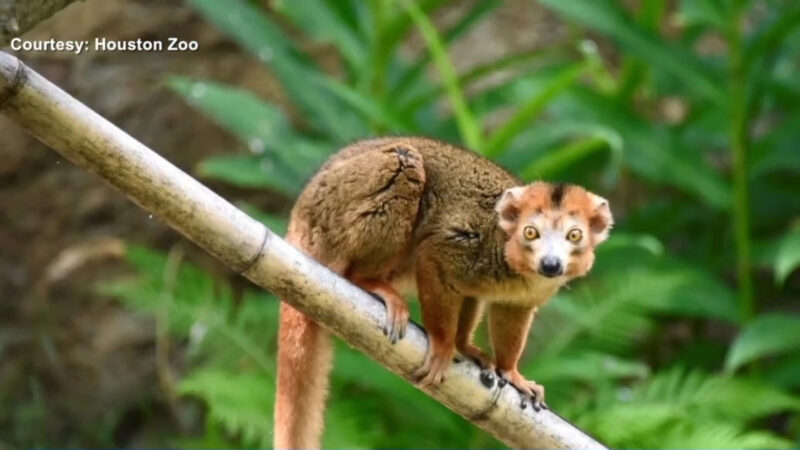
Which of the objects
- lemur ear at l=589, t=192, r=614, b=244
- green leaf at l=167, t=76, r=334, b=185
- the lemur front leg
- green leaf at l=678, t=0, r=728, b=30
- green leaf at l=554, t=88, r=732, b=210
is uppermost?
green leaf at l=678, t=0, r=728, b=30

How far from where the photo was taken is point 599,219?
122 inches

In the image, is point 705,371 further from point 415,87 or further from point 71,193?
point 71,193

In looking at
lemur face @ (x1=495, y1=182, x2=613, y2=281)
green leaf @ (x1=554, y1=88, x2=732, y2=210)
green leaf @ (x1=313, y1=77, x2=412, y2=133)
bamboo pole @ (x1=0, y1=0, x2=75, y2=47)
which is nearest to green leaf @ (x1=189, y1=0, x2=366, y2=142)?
green leaf @ (x1=313, y1=77, x2=412, y2=133)

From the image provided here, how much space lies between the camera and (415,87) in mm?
5582

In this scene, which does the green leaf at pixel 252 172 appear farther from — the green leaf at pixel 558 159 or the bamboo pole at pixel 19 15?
the bamboo pole at pixel 19 15

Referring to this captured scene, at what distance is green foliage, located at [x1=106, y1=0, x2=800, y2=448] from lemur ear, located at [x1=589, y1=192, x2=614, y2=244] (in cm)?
150

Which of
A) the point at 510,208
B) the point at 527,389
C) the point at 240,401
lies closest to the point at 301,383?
the point at 527,389

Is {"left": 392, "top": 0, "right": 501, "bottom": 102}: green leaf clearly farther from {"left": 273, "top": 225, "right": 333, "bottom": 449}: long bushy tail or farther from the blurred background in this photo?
{"left": 273, "top": 225, "right": 333, "bottom": 449}: long bushy tail

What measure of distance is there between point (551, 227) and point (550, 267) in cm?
14

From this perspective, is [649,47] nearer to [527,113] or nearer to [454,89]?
[527,113]

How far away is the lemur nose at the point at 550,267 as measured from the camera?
9.45ft

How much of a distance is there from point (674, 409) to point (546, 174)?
39.2 inches

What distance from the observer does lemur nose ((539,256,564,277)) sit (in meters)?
2.88

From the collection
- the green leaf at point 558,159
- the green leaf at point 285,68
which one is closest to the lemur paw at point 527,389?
the green leaf at point 558,159
